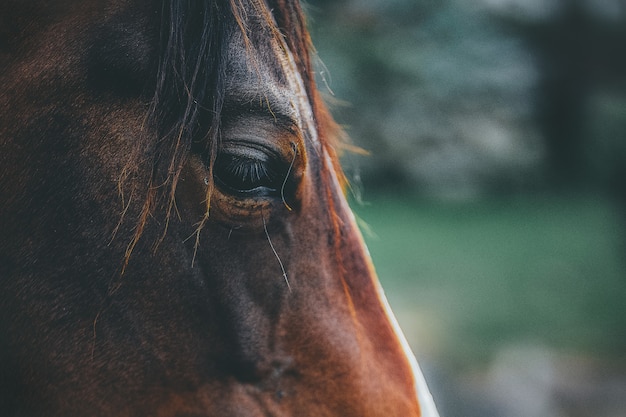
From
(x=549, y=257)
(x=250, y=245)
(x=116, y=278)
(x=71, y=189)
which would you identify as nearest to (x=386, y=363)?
(x=250, y=245)

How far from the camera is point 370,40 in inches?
219

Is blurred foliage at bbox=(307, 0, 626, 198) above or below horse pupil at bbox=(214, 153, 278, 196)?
above

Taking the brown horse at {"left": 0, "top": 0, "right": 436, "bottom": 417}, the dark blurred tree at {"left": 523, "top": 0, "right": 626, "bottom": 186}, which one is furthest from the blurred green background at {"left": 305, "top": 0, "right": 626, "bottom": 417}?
the brown horse at {"left": 0, "top": 0, "right": 436, "bottom": 417}

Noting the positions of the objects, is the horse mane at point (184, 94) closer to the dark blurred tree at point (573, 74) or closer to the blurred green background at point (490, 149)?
the blurred green background at point (490, 149)

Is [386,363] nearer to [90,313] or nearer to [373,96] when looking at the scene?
[90,313]

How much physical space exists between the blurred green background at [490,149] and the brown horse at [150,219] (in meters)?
3.56

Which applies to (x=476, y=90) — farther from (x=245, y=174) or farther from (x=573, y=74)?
(x=245, y=174)

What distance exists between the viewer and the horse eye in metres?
0.83

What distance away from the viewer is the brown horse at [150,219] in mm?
807

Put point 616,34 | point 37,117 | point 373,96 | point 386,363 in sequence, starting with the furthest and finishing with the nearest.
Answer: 1. point 373,96
2. point 616,34
3. point 386,363
4. point 37,117

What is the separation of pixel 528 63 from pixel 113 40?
5183mm

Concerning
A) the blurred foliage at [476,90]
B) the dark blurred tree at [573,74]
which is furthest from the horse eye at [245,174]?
the dark blurred tree at [573,74]

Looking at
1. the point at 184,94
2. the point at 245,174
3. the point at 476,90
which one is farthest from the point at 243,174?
the point at 476,90

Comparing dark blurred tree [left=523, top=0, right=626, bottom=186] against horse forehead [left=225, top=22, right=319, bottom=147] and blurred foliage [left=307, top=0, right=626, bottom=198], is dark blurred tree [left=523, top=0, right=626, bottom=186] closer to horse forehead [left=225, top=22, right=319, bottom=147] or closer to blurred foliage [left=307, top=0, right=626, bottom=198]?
blurred foliage [left=307, top=0, right=626, bottom=198]
